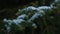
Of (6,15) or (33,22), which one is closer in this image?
(33,22)

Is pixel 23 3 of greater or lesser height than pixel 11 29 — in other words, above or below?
above

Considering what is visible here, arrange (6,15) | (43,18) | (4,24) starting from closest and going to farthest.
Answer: (43,18)
(4,24)
(6,15)

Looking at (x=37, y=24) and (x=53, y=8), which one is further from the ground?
(x=53, y=8)

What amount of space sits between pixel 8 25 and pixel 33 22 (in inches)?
11.6

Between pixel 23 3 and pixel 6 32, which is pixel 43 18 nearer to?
pixel 6 32

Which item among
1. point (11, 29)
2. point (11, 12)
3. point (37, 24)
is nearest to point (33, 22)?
point (37, 24)

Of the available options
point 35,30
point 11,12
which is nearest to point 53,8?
point 35,30

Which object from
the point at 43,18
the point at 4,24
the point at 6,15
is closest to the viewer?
the point at 43,18

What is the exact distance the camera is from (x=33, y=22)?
8.40ft

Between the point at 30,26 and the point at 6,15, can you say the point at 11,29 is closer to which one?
the point at 30,26

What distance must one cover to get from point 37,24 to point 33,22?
5cm

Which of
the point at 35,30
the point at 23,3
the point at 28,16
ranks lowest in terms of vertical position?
the point at 35,30

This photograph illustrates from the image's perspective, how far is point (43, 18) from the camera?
251 centimetres

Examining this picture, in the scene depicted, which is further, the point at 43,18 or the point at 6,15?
the point at 6,15
